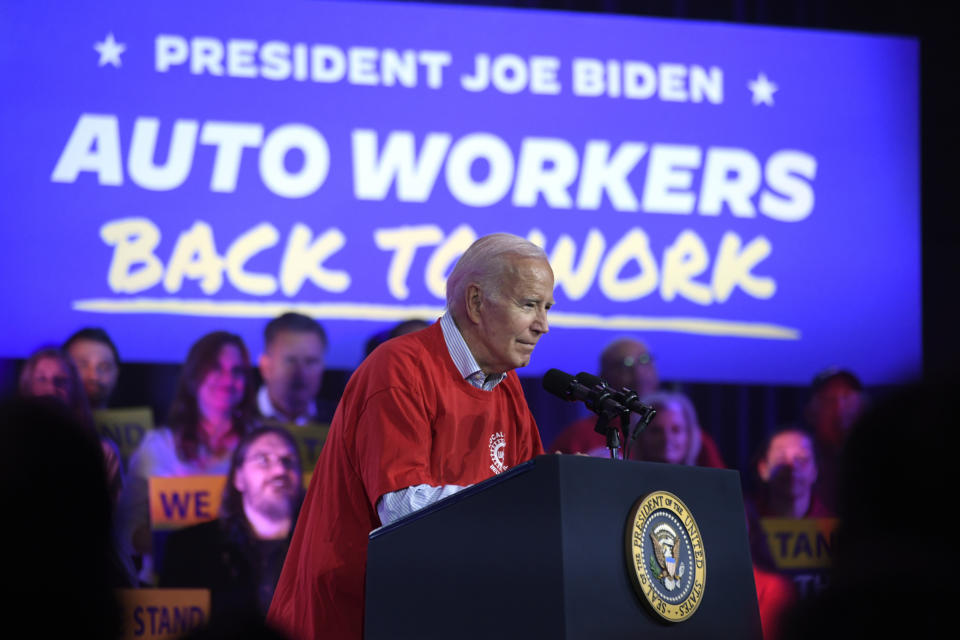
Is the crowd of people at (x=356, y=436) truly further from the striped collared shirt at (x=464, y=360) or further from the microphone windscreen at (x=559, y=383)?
the microphone windscreen at (x=559, y=383)

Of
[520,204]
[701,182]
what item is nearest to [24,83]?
[520,204]

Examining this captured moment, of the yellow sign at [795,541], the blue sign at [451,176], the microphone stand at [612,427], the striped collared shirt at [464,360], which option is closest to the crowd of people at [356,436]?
the striped collared shirt at [464,360]

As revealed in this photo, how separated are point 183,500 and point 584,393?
3.05m

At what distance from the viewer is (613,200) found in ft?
19.5

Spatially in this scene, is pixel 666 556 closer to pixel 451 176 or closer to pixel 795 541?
pixel 795 541

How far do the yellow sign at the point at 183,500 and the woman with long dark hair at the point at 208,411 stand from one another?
129 mm

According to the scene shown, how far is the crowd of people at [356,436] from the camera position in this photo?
260 centimetres

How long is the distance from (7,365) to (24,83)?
1.35 m

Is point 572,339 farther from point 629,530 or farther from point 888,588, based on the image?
point 888,588

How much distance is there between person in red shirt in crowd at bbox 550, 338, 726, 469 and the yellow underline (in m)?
0.17

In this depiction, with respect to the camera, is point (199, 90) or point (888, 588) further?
point (199, 90)

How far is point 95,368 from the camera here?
5.18 meters

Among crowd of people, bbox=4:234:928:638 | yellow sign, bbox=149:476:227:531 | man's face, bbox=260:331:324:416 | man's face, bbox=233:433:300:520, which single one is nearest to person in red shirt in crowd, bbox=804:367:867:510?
crowd of people, bbox=4:234:928:638

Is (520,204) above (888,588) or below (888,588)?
above
